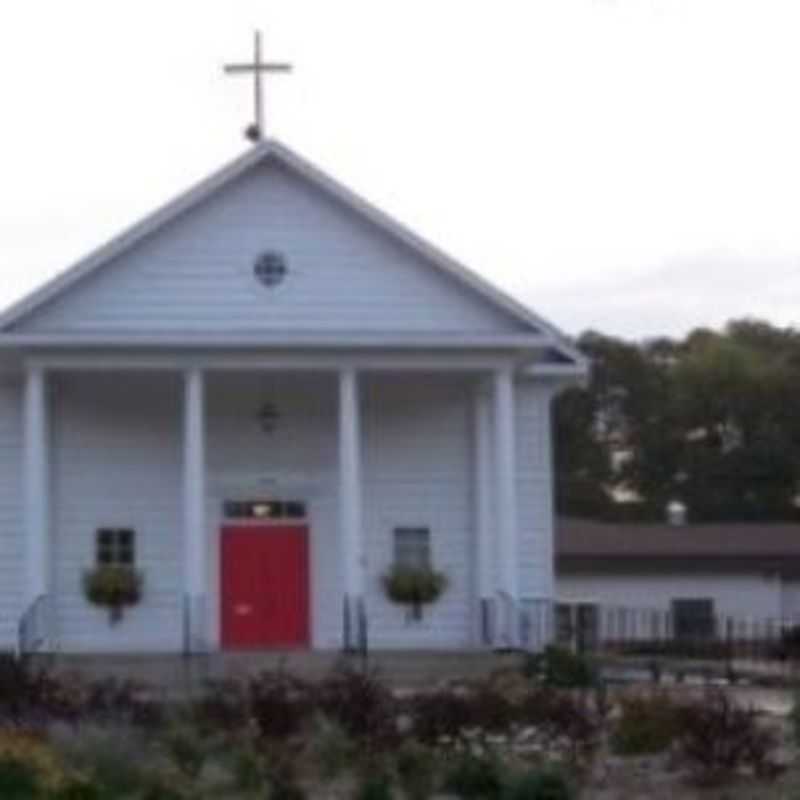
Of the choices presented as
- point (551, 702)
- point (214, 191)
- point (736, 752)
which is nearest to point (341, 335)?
point (214, 191)

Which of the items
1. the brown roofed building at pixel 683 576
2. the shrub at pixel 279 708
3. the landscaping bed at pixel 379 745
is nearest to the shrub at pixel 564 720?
the landscaping bed at pixel 379 745

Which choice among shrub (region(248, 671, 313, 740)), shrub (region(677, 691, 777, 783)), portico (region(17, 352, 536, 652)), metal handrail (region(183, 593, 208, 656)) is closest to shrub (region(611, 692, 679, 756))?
shrub (region(677, 691, 777, 783))

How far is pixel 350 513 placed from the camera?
37.1 meters

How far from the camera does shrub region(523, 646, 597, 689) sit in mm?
31297

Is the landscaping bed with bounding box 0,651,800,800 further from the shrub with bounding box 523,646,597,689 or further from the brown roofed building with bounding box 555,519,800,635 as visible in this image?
the brown roofed building with bounding box 555,519,800,635

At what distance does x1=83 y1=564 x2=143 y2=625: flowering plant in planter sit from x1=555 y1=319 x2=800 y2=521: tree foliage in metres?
48.8

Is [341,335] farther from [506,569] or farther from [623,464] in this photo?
[623,464]

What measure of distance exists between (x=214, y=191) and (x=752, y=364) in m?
52.2

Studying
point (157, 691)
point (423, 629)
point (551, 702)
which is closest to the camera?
point (551, 702)

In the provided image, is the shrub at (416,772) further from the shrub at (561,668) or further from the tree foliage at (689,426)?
the tree foliage at (689,426)

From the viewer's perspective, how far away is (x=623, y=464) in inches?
3711

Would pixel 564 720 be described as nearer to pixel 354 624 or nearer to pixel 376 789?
A: pixel 376 789

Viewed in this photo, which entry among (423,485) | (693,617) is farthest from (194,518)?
(693,617)

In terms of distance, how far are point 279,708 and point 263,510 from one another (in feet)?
60.5
